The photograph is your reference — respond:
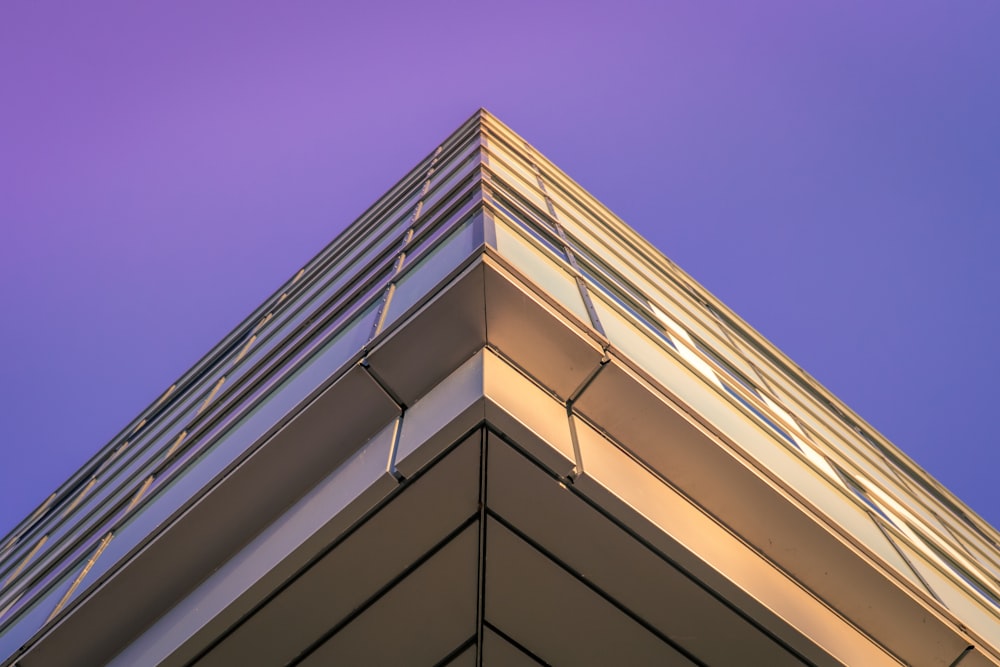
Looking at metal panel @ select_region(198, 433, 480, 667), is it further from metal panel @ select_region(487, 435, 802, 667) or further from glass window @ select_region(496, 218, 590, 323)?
glass window @ select_region(496, 218, 590, 323)

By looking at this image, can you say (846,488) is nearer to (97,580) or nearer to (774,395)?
(774,395)

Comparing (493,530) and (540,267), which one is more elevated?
(540,267)

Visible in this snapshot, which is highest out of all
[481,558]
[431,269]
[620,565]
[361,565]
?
[431,269]

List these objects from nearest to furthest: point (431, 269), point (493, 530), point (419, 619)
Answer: point (493, 530)
point (419, 619)
point (431, 269)

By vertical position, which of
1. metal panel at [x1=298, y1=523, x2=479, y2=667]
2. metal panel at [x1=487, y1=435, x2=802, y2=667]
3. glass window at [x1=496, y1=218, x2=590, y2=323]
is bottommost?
metal panel at [x1=487, y1=435, x2=802, y2=667]

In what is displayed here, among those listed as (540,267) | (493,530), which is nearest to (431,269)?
(540,267)

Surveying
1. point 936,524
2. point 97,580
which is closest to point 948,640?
point 97,580

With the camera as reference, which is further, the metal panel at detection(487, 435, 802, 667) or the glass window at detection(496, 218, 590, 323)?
the glass window at detection(496, 218, 590, 323)

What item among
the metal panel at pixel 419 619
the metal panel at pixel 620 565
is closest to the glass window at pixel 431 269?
the metal panel at pixel 620 565

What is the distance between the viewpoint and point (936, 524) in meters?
13.5

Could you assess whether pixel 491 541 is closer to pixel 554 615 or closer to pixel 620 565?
pixel 554 615

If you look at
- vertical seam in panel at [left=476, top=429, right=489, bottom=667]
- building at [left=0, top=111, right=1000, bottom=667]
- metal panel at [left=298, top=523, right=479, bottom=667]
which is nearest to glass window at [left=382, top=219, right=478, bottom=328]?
building at [left=0, top=111, right=1000, bottom=667]

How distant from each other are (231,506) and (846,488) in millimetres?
6034

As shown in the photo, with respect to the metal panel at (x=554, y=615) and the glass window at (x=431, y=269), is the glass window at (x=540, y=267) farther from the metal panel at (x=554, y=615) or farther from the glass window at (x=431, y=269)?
the metal panel at (x=554, y=615)
